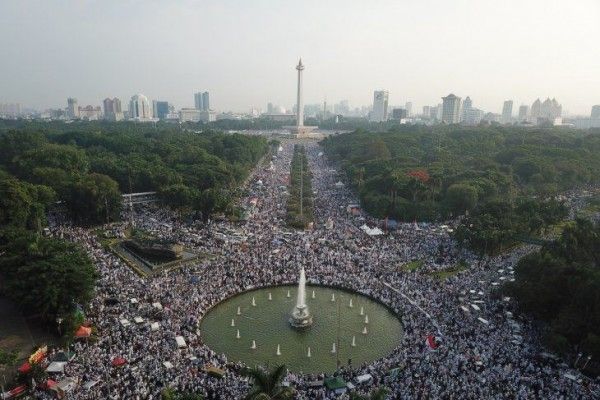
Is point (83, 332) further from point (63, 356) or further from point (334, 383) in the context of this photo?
point (334, 383)


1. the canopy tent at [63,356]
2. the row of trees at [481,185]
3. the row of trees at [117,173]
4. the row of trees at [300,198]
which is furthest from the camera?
the row of trees at [300,198]

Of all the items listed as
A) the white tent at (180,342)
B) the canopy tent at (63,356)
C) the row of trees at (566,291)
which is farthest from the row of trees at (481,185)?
the canopy tent at (63,356)

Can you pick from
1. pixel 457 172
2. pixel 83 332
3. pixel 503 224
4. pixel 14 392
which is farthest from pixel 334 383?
pixel 457 172

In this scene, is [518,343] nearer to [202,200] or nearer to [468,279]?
[468,279]

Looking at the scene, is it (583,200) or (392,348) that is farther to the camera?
(583,200)

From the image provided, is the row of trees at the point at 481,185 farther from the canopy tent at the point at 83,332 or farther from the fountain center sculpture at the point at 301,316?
the canopy tent at the point at 83,332

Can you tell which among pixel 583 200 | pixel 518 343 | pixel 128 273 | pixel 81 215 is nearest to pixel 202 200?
pixel 81 215
